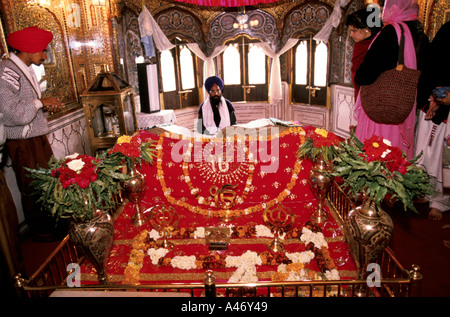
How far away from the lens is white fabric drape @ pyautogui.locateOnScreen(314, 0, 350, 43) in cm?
849

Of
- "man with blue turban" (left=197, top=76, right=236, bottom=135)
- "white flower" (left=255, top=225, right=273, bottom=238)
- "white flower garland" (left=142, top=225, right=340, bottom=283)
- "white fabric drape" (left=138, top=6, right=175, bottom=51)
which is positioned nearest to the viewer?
"white flower garland" (left=142, top=225, right=340, bottom=283)

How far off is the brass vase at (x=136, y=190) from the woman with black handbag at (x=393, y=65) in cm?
311

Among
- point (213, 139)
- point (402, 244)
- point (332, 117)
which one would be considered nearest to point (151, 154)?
point (213, 139)

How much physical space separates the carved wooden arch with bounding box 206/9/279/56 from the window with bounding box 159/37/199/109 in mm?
956

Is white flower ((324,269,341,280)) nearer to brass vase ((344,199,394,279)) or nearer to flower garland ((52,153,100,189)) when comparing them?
brass vase ((344,199,394,279))

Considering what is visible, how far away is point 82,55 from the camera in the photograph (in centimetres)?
734

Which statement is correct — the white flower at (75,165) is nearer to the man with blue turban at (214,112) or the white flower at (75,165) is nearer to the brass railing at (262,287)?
the brass railing at (262,287)

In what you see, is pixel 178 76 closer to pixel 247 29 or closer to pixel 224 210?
pixel 247 29

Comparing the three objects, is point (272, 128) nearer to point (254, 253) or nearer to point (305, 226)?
point (305, 226)

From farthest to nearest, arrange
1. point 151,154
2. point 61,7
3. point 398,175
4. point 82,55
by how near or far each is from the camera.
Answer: point 82,55 < point 61,7 < point 151,154 < point 398,175

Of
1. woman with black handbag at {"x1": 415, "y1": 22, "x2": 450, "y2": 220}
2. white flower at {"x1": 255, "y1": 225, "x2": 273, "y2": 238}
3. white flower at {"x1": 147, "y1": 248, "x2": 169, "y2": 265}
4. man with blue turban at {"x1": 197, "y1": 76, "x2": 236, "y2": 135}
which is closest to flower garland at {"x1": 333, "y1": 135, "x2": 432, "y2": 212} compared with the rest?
woman with black handbag at {"x1": 415, "y1": 22, "x2": 450, "y2": 220}

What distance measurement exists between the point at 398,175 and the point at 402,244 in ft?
7.12

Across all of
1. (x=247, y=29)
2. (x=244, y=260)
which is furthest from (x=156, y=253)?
(x=247, y=29)

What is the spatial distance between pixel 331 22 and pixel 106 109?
6.25 m
